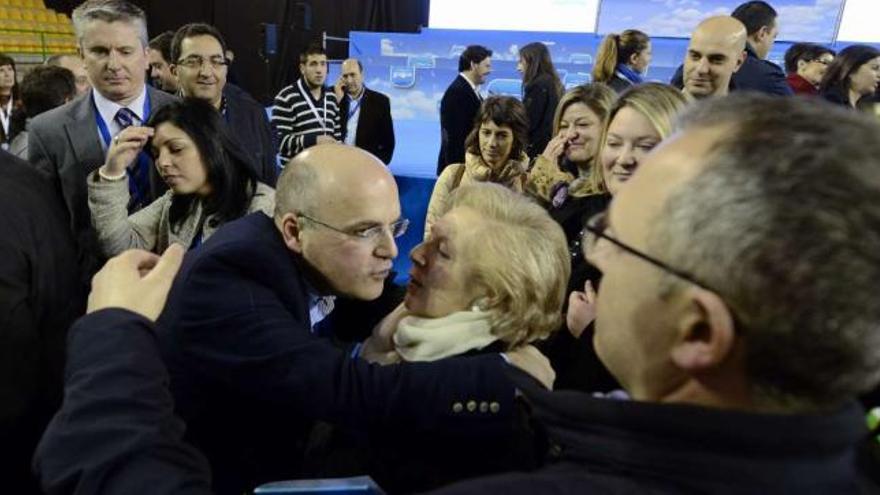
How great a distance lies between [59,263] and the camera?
1.13 metres

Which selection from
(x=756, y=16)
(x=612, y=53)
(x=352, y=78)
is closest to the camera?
(x=756, y=16)

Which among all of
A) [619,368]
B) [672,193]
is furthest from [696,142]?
[619,368]

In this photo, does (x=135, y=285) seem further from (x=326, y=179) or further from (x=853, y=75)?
(x=853, y=75)

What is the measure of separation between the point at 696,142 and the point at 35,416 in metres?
1.05

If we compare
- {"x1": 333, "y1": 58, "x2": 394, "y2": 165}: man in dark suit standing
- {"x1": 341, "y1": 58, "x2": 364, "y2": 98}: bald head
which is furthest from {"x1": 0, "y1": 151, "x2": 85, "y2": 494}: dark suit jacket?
{"x1": 341, "y1": 58, "x2": 364, "y2": 98}: bald head

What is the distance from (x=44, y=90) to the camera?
11.2ft

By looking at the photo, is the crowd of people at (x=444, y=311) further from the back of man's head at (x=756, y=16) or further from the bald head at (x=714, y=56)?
the back of man's head at (x=756, y=16)

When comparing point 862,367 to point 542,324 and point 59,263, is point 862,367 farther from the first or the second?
point 59,263

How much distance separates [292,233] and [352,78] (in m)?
4.31

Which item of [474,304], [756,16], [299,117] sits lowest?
[299,117]

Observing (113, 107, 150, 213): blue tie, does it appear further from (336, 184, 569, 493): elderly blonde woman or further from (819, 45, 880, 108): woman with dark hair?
(819, 45, 880, 108): woman with dark hair

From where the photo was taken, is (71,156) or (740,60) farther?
(740,60)

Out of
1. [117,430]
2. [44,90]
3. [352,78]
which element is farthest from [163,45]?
[117,430]

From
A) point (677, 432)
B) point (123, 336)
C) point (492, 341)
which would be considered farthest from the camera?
point (492, 341)
